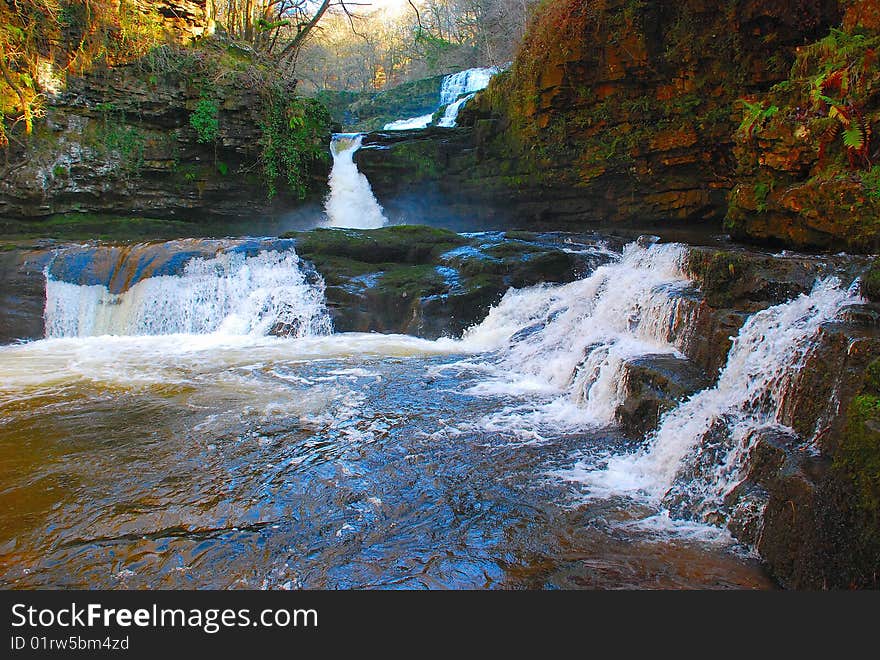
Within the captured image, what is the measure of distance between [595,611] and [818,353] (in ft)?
7.50

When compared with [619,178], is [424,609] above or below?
below

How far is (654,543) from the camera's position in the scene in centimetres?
321

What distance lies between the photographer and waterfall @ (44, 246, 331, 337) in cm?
940

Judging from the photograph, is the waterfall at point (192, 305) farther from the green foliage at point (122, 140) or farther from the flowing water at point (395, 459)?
the green foliage at point (122, 140)

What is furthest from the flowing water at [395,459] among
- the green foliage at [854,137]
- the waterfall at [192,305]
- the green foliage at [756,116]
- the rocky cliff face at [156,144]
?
the rocky cliff face at [156,144]

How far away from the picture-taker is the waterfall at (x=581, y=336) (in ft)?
17.6

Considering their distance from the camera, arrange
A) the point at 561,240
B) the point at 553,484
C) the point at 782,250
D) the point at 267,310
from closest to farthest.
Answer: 1. the point at 553,484
2. the point at 782,250
3. the point at 267,310
4. the point at 561,240

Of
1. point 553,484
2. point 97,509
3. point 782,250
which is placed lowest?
point 97,509

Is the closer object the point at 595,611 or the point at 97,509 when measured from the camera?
the point at 595,611

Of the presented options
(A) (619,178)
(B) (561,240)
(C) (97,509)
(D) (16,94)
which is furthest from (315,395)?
(D) (16,94)

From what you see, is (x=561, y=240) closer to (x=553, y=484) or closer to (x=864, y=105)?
(x=864, y=105)

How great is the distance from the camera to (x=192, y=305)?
959cm

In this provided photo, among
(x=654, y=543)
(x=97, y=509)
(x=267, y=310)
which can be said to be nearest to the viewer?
(x=654, y=543)

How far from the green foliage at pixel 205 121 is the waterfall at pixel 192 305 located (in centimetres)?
507
